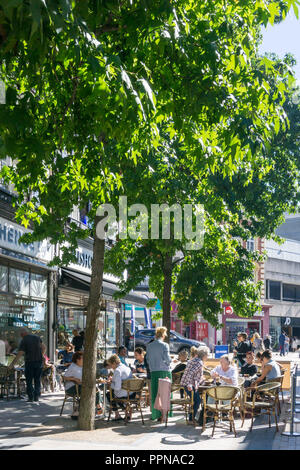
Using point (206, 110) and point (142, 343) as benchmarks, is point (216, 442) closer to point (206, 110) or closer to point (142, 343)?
point (206, 110)

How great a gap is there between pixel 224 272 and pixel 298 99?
715cm

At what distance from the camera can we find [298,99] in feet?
76.0

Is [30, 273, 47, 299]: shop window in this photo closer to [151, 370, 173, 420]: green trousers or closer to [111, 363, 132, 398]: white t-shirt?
[111, 363, 132, 398]: white t-shirt

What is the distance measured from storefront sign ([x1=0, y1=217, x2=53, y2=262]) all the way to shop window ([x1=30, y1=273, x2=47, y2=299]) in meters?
0.66

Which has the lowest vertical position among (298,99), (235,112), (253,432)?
(253,432)

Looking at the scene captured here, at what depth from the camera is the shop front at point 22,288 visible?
1750 centimetres

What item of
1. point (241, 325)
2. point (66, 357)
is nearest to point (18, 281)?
point (66, 357)

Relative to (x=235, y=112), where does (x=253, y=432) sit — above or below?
below

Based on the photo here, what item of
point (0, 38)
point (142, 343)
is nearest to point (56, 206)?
point (0, 38)

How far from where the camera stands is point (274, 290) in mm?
62219

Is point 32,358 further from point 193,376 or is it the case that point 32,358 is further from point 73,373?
point 193,376

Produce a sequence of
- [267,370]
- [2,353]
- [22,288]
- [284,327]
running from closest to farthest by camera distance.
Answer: [267,370] < [2,353] < [22,288] < [284,327]

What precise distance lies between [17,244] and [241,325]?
134 feet
